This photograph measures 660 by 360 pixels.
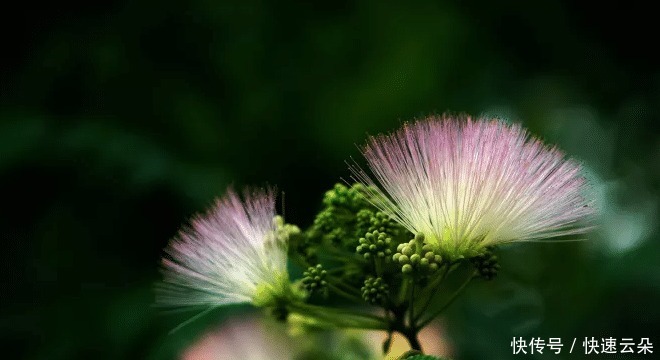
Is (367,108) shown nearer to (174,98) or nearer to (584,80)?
(174,98)

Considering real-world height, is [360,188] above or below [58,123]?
below

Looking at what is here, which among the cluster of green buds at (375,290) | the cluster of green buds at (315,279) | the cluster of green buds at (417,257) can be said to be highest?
the cluster of green buds at (417,257)

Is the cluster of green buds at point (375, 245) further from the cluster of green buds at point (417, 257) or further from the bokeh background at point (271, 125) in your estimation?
the bokeh background at point (271, 125)

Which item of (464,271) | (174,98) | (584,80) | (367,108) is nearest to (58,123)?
(174,98)

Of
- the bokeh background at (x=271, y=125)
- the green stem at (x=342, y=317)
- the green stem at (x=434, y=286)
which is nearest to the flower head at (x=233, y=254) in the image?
the green stem at (x=342, y=317)

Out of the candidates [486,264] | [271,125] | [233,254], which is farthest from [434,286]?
[271,125]

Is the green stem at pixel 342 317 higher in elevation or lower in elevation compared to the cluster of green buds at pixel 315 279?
lower
